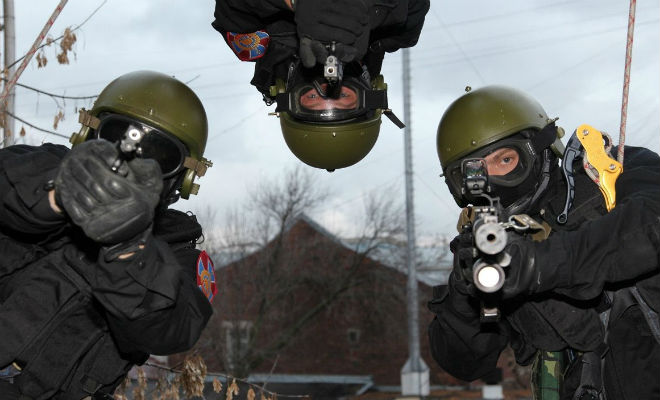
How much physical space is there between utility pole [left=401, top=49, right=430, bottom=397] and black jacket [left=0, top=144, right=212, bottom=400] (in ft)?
60.1

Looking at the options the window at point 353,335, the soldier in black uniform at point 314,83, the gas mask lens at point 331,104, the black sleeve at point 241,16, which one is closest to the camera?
the black sleeve at point 241,16

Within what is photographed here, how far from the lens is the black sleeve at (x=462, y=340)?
411cm

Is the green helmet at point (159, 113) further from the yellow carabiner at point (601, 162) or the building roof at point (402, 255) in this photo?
the building roof at point (402, 255)

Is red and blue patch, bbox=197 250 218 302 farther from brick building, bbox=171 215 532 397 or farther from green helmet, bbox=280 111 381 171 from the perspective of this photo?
brick building, bbox=171 215 532 397

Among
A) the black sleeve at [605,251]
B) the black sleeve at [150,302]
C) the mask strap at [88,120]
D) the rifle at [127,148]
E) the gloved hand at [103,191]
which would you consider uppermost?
the mask strap at [88,120]

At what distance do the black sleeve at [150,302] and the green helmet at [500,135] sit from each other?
151cm

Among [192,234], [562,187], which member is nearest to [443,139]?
[562,187]

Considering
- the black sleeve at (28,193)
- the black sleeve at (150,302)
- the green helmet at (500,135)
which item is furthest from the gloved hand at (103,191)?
the green helmet at (500,135)

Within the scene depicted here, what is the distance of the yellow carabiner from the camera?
3648 millimetres

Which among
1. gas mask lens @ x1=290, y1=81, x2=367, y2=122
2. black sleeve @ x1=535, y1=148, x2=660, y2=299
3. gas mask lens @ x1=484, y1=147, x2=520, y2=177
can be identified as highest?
gas mask lens @ x1=290, y1=81, x2=367, y2=122

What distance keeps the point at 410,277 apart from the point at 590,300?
18.9 meters

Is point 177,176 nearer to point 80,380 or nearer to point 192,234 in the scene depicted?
point 192,234

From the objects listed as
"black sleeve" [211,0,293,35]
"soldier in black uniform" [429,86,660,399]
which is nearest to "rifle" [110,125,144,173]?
"soldier in black uniform" [429,86,660,399]

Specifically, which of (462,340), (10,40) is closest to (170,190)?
(462,340)
